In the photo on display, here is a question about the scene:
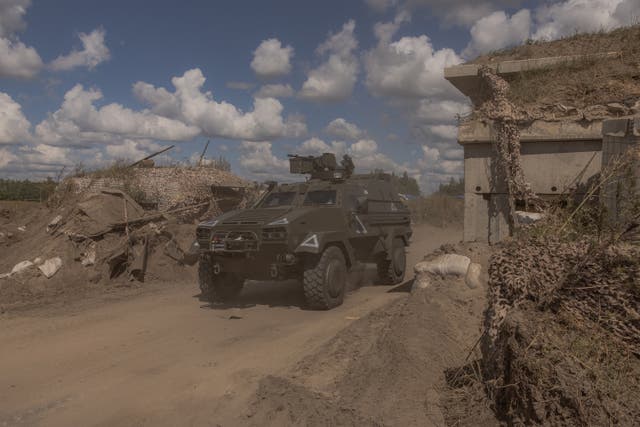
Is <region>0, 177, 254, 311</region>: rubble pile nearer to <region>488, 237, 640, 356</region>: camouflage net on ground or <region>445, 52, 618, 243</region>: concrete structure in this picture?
<region>445, 52, 618, 243</region>: concrete structure

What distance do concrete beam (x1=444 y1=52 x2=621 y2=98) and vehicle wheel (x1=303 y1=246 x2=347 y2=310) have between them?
2.68 m

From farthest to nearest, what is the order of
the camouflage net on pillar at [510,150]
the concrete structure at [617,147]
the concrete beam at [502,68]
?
the concrete beam at [502,68] → the camouflage net on pillar at [510,150] → the concrete structure at [617,147]

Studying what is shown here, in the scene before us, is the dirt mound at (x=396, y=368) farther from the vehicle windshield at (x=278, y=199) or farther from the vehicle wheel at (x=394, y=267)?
the vehicle wheel at (x=394, y=267)

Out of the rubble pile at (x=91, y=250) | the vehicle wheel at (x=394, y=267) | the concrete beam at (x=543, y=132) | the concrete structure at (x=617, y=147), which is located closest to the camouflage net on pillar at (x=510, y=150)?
the concrete beam at (x=543, y=132)

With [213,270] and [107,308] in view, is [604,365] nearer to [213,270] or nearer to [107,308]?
[213,270]

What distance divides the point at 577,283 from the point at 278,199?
5.82 m

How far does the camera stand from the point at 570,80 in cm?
570

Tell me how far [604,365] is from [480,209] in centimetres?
385

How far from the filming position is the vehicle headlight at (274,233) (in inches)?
257

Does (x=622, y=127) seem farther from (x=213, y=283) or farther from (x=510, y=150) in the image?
(x=213, y=283)

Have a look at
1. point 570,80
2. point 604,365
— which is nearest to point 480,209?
point 570,80

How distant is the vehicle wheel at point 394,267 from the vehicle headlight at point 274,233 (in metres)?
2.73

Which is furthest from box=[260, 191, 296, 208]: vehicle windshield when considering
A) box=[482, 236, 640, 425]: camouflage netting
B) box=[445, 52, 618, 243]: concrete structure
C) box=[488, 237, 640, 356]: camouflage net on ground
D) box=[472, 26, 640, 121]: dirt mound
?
box=[482, 236, 640, 425]: camouflage netting

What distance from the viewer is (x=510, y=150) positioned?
5.66 metres
